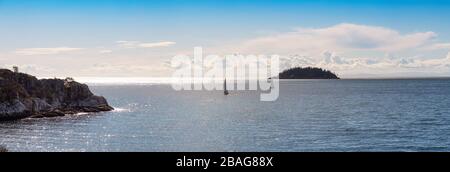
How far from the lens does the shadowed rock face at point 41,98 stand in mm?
107562

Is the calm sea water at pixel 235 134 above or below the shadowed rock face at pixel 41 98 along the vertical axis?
below

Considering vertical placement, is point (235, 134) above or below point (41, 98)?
below

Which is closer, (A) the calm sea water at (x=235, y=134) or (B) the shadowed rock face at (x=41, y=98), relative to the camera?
(A) the calm sea water at (x=235, y=134)

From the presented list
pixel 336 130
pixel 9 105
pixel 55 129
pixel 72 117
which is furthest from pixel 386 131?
pixel 9 105

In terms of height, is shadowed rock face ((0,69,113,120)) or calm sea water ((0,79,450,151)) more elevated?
shadowed rock face ((0,69,113,120))

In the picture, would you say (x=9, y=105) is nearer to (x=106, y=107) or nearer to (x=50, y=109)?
(x=50, y=109)

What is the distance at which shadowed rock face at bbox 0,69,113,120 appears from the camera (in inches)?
4235

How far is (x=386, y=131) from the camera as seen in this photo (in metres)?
78.1

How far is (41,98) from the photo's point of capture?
4865 inches

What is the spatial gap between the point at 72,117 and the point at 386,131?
70.9 m

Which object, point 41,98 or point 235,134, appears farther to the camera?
point 41,98

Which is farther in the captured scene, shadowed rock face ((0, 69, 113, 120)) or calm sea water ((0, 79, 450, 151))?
shadowed rock face ((0, 69, 113, 120))
